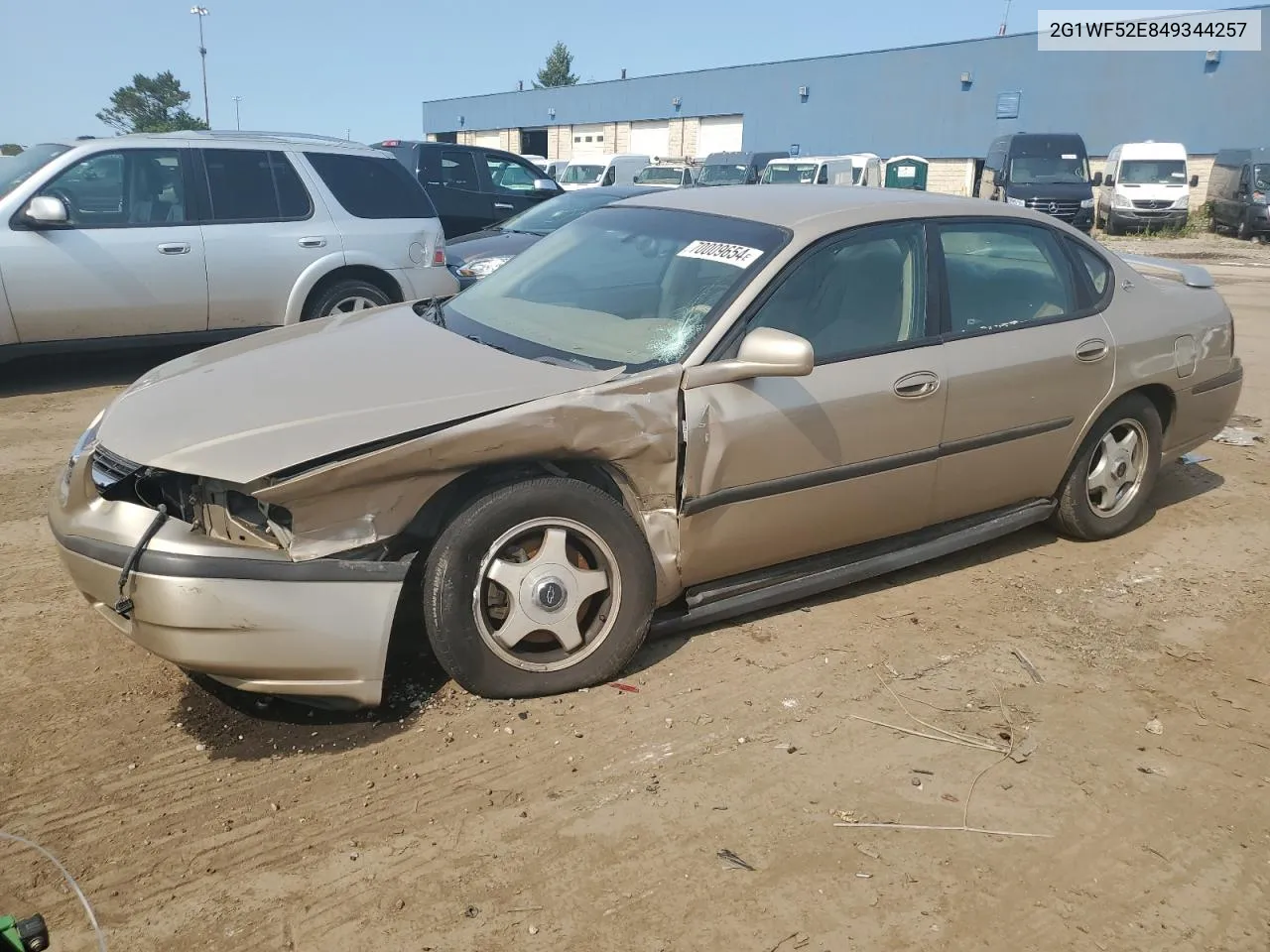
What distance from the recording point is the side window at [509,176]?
1313 centimetres

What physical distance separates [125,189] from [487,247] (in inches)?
114

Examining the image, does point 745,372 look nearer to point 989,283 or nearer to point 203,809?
point 989,283

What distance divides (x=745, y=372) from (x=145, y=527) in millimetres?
1874

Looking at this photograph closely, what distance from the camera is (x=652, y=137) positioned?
4591cm

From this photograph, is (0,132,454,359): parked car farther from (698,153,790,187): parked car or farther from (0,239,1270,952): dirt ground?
(698,153,790,187): parked car

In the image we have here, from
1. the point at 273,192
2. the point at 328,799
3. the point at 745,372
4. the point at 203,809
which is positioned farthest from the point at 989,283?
the point at 273,192

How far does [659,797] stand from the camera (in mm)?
2822

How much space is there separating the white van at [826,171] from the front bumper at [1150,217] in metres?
6.15

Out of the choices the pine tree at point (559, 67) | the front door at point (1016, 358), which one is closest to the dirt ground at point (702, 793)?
the front door at point (1016, 358)

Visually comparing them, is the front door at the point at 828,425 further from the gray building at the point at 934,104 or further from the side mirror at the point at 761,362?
the gray building at the point at 934,104

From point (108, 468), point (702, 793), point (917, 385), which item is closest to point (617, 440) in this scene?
point (702, 793)

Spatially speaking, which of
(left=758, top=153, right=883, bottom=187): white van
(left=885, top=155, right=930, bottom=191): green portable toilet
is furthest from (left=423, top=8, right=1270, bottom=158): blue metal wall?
(left=758, top=153, right=883, bottom=187): white van

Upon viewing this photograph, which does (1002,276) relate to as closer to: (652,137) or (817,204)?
(817,204)

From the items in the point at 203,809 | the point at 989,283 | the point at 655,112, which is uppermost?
the point at 655,112
